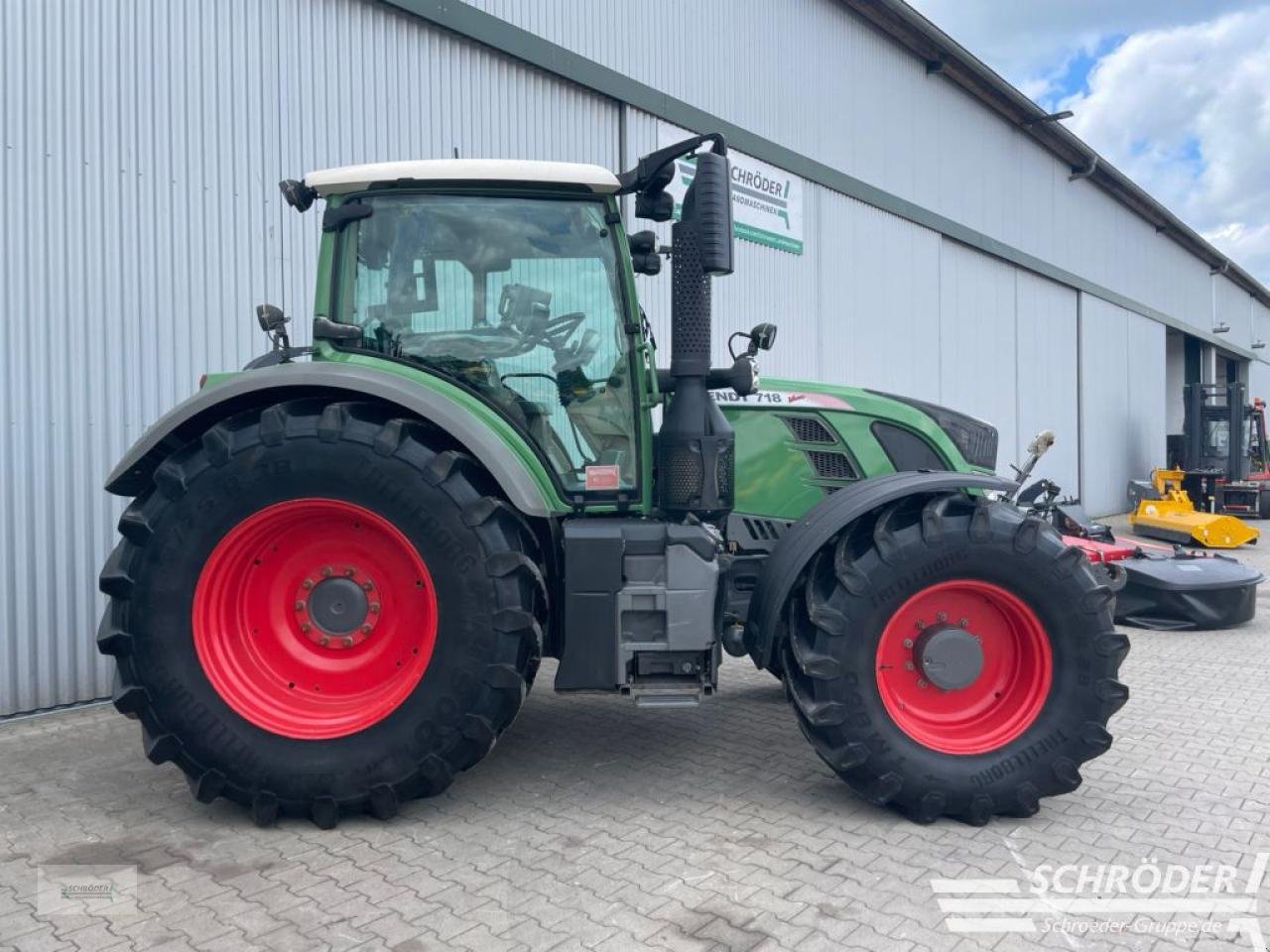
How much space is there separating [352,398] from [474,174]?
1.02 m

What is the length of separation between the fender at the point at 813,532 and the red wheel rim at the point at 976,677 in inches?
15.9

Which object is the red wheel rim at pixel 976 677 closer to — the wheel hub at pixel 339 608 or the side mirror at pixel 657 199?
the side mirror at pixel 657 199

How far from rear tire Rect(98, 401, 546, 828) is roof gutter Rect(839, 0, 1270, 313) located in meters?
9.91

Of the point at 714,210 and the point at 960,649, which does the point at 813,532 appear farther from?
the point at 714,210

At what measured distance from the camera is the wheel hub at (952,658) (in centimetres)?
373

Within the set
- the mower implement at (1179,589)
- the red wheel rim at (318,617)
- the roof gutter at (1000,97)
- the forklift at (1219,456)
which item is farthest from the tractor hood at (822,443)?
the forklift at (1219,456)

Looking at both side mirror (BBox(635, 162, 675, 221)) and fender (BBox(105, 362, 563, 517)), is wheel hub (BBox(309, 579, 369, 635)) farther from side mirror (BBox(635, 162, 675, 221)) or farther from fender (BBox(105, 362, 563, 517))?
side mirror (BBox(635, 162, 675, 221))

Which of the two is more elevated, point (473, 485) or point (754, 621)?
point (473, 485)

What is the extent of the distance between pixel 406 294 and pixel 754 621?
1.95 metres

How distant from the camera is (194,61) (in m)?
5.59

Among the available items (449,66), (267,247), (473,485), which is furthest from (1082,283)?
(473,485)

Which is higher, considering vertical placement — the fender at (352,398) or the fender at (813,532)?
the fender at (352,398)

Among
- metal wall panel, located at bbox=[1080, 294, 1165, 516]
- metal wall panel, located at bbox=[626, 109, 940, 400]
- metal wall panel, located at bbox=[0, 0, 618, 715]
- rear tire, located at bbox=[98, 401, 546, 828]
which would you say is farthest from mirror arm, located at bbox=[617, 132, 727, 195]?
metal wall panel, located at bbox=[1080, 294, 1165, 516]

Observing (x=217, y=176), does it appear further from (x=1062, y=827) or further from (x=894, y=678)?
(x=1062, y=827)
